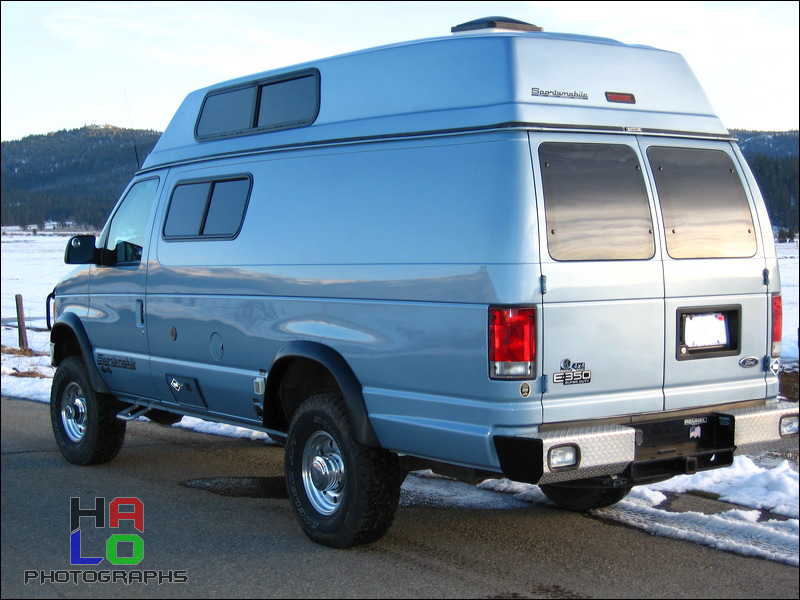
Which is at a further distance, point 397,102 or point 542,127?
point 397,102

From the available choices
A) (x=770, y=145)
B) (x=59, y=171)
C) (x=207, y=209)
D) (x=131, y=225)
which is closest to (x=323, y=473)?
(x=207, y=209)

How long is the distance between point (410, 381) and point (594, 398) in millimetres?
942

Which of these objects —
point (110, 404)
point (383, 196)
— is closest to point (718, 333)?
point (383, 196)

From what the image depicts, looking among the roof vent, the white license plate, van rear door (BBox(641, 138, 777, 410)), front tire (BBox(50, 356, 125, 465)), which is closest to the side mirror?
front tire (BBox(50, 356, 125, 465))

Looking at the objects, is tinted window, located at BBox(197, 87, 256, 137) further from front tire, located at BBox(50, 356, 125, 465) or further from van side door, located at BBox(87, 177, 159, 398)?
front tire, located at BBox(50, 356, 125, 465)

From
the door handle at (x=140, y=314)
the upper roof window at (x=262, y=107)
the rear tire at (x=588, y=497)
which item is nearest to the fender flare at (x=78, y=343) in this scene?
the door handle at (x=140, y=314)

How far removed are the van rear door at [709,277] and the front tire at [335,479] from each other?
1.60 m

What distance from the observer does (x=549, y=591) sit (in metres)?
4.59

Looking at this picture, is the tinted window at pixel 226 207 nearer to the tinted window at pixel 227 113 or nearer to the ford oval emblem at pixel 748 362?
the tinted window at pixel 227 113

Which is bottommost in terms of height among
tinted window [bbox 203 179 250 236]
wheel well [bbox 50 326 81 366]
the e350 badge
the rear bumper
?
the rear bumper

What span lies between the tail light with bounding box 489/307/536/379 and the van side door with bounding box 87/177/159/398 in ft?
11.3

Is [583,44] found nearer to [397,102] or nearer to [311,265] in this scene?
[397,102]

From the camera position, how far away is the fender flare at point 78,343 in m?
7.59

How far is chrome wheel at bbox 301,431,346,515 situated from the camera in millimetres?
5387
